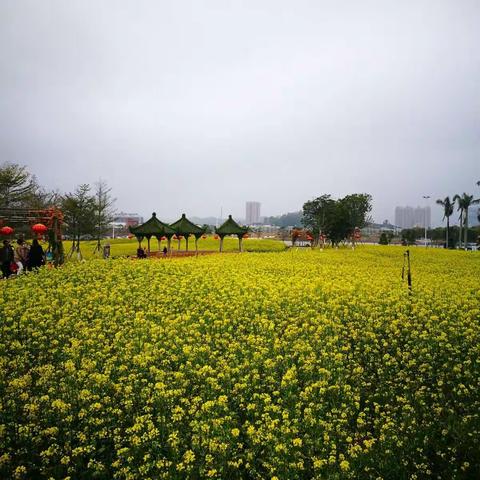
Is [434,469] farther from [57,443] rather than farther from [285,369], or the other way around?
A: [57,443]

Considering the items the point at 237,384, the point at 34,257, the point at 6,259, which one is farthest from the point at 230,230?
the point at 237,384

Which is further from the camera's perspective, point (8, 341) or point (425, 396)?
point (8, 341)

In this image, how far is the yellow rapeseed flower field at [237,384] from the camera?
5.88m

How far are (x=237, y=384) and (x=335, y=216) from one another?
5083 cm

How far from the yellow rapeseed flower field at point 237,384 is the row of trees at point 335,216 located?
1678 inches

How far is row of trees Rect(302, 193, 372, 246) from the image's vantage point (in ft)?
183

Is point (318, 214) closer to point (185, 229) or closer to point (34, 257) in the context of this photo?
point (185, 229)

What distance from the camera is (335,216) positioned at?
184 feet

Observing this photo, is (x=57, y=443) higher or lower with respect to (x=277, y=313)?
lower

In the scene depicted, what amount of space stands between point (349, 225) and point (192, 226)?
99.2 ft

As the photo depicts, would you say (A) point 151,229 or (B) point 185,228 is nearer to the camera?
(A) point 151,229

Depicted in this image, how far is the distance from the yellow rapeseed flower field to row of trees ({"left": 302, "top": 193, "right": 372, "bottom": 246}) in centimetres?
4262

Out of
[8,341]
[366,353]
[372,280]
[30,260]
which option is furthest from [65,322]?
[372,280]

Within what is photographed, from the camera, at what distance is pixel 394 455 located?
6.02m
